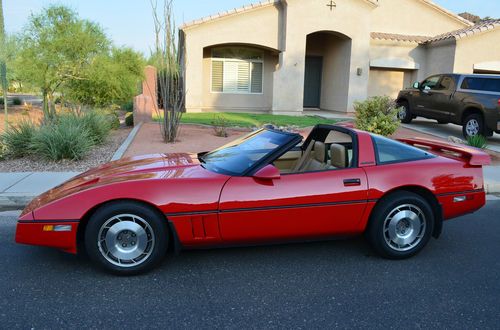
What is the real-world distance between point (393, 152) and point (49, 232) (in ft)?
11.0

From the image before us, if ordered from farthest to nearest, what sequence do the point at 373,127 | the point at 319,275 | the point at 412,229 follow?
the point at 373,127
the point at 412,229
the point at 319,275

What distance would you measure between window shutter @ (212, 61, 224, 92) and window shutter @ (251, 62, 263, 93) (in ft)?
4.83

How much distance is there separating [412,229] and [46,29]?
15.7 m

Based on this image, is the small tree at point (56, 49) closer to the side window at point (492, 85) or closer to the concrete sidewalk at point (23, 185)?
the concrete sidewalk at point (23, 185)

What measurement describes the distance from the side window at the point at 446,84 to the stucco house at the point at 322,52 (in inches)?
200

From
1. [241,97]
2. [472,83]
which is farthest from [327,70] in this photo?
[472,83]

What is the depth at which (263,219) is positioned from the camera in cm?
384

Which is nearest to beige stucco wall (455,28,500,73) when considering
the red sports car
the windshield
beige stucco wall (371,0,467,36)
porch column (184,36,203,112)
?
beige stucco wall (371,0,467,36)

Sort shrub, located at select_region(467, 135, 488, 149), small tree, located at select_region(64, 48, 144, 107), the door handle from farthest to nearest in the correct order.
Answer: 1. small tree, located at select_region(64, 48, 144, 107)
2. shrub, located at select_region(467, 135, 488, 149)
3. the door handle

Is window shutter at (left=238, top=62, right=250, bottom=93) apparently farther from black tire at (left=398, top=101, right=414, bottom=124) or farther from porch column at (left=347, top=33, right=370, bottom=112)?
black tire at (left=398, top=101, right=414, bottom=124)

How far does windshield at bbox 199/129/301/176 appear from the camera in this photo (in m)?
4.08

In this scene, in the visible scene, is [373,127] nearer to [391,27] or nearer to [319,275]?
[319,275]

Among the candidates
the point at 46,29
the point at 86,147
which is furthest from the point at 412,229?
the point at 46,29

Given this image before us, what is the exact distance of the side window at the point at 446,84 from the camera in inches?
503
